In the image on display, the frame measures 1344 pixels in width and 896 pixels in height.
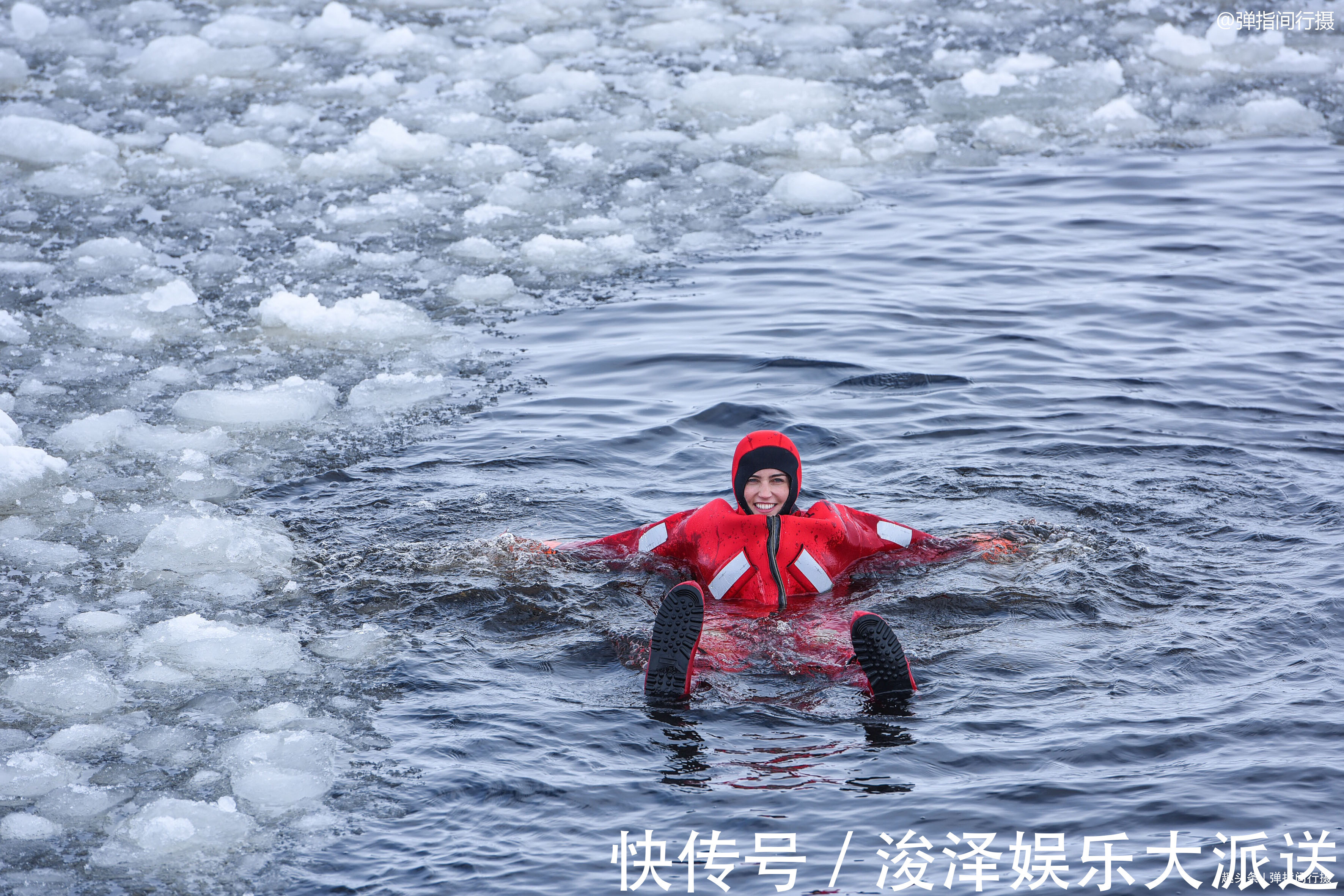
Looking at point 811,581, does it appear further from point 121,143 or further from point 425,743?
point 121,143

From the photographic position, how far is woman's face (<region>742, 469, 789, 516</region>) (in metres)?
6.09

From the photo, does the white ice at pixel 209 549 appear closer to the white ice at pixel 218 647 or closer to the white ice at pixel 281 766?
the white ice at pixel 218 647

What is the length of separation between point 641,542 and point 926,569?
4.38 feet

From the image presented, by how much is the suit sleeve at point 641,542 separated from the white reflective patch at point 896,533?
35.0 inches

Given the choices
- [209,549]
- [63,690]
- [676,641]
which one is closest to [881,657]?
[676,641]

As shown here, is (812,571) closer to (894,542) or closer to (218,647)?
(894,542)

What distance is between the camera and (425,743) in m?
5.02

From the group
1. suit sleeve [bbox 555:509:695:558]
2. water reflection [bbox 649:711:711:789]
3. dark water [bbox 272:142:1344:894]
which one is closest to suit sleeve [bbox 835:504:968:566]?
dark water [bbox 272:142:1344:894]

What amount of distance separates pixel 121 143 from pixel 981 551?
879cm

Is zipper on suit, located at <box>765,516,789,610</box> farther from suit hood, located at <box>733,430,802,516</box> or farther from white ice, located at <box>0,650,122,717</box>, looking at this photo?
white ice, located at <box>0,650,122,717</box>

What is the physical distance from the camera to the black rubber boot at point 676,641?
5059 millimetres

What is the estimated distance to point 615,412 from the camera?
8320mm

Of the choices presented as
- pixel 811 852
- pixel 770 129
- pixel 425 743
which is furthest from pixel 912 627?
pixel 770 129

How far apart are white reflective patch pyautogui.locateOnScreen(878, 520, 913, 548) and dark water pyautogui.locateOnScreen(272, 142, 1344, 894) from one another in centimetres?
22
